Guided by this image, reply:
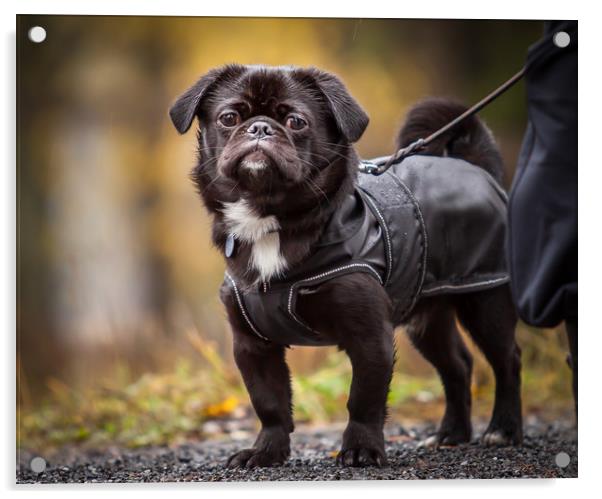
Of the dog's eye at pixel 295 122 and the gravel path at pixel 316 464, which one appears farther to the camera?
the gravel path at pixel 316 464

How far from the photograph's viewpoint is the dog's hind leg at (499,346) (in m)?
3.68

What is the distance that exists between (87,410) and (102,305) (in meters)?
0.49

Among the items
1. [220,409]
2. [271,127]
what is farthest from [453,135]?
[220,409]

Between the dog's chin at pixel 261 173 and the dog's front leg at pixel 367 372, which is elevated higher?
the dog's chin at pixel 261 173

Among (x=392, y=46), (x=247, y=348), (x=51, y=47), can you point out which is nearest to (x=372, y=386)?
(x=247, y=348)

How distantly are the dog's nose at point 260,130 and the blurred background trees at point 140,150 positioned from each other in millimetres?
473

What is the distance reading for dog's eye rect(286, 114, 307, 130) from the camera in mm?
3078

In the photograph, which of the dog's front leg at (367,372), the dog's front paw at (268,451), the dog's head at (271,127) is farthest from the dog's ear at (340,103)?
the dog's front paw at (268,451)

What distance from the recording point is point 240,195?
10.4ft

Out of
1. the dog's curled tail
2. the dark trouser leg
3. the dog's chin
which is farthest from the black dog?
the dark trouser leg

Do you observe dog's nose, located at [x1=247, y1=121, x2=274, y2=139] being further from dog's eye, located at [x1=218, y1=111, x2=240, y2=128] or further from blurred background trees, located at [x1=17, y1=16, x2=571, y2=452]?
blurred background trees, located at [x1=17, y1=16, x2=571, y2=452]

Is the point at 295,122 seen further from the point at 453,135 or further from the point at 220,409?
the point at 220,409

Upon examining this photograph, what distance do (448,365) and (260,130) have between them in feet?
4.64

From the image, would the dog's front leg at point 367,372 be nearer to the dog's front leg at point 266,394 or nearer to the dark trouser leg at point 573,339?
the dog's front leg at point 266,394
